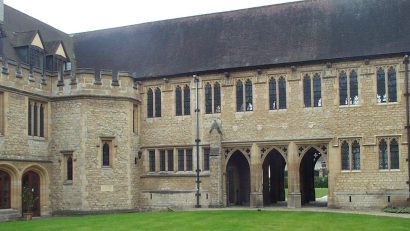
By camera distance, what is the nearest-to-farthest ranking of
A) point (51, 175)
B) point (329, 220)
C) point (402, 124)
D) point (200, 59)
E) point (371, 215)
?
point (329, 220) < point (371, 215) < point (402, 124) < point (51, 175) < point (200, 59)

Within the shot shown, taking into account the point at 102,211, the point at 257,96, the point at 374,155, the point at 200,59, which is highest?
the point at 200,59

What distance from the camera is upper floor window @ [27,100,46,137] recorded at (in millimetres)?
29000

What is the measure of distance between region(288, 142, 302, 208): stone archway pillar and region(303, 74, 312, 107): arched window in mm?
2181

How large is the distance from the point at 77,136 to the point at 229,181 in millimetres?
8941

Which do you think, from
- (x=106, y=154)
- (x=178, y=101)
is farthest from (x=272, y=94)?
(x=106, y=154)

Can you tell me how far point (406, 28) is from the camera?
94.6ft

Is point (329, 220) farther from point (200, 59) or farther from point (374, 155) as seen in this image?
point (200, 59)

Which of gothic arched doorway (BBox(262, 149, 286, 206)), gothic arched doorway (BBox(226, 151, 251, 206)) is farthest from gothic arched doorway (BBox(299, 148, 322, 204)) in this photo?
gothic arched doorway (BBox(226, 151, 251, 206))

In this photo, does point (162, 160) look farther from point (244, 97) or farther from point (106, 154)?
point (244, 97)

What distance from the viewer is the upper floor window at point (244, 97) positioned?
102 feet

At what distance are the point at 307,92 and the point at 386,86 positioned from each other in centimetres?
383

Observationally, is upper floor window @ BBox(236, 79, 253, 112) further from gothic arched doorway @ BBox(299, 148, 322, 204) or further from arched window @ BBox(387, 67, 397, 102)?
arched window @ BBox(387, 67, 397, 102)

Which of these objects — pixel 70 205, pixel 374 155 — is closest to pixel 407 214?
pixel 374 155

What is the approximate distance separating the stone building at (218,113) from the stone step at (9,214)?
0.56 feet
